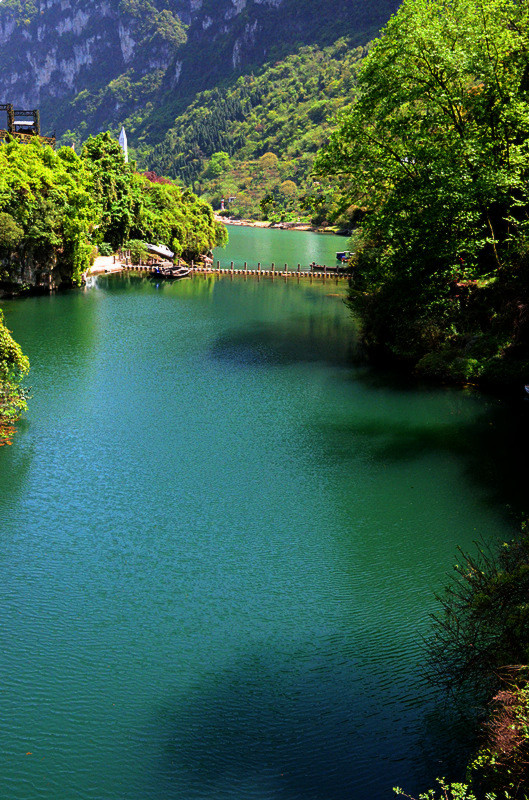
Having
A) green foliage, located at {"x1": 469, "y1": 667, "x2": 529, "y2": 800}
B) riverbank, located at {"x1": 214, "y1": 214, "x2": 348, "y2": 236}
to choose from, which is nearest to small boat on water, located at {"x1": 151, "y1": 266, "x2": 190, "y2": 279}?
green foliage, located at {"x1": 469, "y1": 667, "x2": 529, "y2": 800}

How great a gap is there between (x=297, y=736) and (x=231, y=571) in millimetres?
4818

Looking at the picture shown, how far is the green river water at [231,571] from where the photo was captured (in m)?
9.98

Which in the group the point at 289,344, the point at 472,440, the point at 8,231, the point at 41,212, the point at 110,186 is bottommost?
the point at 472,440

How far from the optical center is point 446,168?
27375 millimetres

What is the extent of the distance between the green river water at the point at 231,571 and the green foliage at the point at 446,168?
3488 mm

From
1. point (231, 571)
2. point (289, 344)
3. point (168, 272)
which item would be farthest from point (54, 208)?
point (231, 571)

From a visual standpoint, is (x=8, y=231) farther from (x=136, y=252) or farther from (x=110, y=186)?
(x=136, y=252)

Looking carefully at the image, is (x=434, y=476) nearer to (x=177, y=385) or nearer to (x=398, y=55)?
(x=177, y=385)

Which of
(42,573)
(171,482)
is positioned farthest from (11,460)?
(42,573)

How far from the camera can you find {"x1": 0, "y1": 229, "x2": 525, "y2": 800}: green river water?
9977 millimetres

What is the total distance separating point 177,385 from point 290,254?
211 ft

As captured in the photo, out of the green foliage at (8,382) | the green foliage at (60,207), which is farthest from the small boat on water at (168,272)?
the green foliage at (8,382)

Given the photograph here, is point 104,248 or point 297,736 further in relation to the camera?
point 104,248

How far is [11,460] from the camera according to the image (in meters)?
19.9
